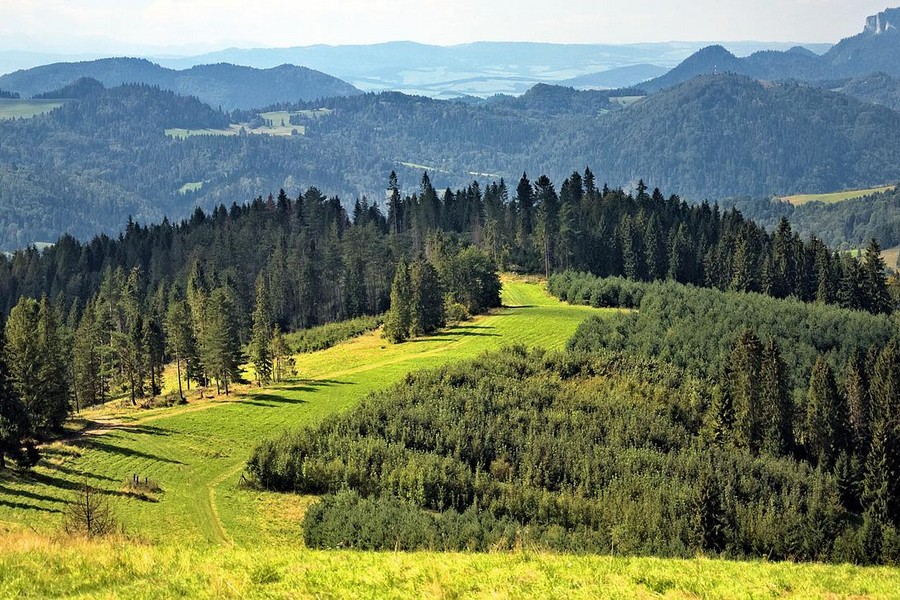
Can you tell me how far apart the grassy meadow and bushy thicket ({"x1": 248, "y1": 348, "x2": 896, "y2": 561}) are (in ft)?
16.0

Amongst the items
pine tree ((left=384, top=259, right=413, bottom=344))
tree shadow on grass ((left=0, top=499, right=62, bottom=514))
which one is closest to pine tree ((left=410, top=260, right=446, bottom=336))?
pine tree ((left=384, top=259, right=413, bottom=344))

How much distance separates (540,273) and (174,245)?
79712 mm

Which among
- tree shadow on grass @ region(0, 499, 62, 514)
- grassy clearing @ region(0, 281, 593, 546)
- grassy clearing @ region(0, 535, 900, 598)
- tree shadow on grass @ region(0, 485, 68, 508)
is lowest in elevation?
grassy clearing @ region(0, 281, 593, 546)

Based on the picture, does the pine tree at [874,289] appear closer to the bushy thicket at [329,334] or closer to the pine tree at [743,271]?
the pine tree at [743,271]

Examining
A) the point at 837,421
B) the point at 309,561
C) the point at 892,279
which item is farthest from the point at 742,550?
the point at 892,279

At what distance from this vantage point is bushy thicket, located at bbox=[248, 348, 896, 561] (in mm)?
50125

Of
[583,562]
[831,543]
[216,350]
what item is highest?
[583,562]

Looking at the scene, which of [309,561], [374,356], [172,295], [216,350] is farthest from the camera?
[172,295]

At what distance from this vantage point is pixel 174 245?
18238 cm

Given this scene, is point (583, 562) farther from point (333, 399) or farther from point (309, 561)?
point (333, 399)

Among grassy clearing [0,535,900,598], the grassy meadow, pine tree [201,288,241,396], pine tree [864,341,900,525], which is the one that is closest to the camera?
grassy clearing [0,535,900,598]

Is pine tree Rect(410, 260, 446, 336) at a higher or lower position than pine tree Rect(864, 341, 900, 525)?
higher

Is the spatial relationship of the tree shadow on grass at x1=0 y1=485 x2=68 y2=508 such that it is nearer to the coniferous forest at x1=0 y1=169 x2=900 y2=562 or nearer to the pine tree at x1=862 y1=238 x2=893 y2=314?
the coniferous forest at x1=0 y1=169 x2=900 y2=562

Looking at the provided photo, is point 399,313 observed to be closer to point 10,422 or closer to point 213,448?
point 213,448
